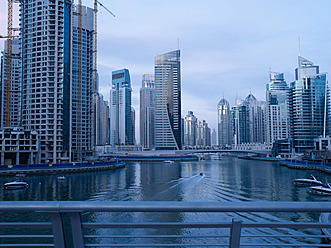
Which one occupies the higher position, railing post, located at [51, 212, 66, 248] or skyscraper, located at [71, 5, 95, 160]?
skyscraper, located at [71, 5, 95, 160]

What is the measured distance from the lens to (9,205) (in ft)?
7.84

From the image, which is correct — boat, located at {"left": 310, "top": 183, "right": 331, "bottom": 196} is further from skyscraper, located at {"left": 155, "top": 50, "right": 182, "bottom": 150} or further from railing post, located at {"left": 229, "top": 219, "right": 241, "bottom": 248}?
skyscraper, located at {"left": 155, "top": 50, "right": 182, "bottom": 150}

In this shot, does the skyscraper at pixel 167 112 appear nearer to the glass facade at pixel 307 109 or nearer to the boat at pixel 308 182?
the glass facade at pixel 307 109

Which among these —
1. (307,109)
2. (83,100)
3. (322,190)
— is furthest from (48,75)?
(307,109)

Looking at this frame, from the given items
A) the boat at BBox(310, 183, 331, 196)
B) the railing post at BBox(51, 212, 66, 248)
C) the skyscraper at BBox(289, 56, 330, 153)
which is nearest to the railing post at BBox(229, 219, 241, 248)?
the railing post at BBox(51, 212, 66, 248)

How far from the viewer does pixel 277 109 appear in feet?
438

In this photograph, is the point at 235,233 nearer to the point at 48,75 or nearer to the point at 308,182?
the point at 308,182

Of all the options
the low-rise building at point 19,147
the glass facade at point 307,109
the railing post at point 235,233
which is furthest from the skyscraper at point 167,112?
the railing post at point 235,233

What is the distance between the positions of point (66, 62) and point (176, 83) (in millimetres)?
61337

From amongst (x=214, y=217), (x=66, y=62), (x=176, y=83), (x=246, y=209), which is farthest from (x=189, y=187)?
(x=176, y=83)

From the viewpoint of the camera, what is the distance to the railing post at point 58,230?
2.38 metres

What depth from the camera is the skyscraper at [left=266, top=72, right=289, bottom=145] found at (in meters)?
128

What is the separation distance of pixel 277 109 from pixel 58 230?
142365 mm

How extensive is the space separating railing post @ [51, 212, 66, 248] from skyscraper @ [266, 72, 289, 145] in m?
125
